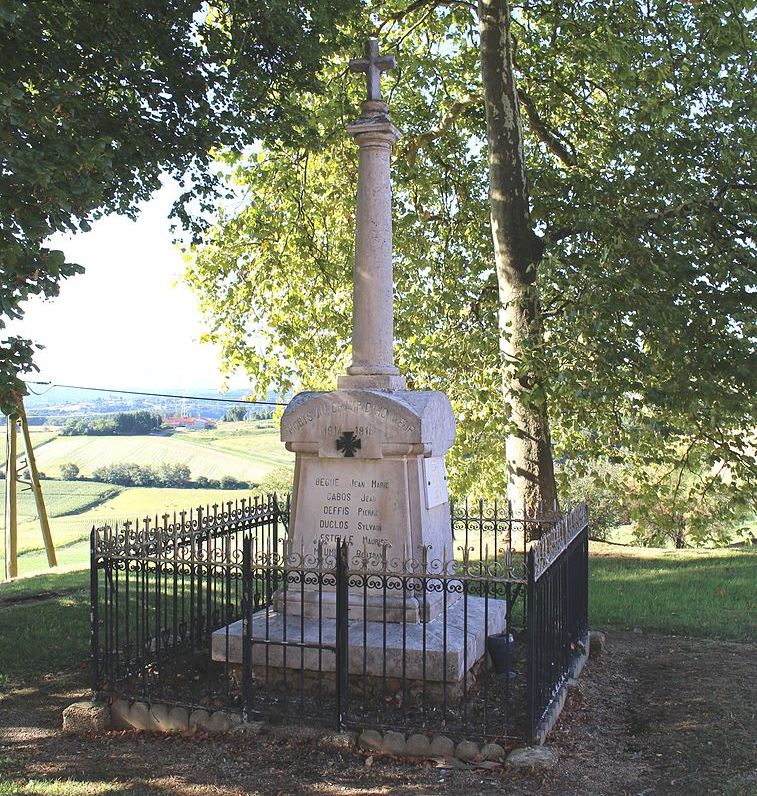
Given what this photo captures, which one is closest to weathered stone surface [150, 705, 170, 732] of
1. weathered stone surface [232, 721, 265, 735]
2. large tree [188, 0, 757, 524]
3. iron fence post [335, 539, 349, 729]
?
weathered stone surface [232, 721, 265, 735]

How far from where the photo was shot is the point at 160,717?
6090 mm

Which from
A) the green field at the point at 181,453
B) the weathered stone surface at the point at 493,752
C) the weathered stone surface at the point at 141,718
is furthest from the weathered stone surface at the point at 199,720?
the green field at the point at 181,453

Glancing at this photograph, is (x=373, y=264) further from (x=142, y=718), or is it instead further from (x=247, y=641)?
(x=142, y=718)

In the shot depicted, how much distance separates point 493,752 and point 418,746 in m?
0.50

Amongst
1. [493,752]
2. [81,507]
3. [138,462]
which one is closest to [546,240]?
→ [493,752]

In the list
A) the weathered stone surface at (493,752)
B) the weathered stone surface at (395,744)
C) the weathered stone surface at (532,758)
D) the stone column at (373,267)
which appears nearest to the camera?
the weathered stone surface at (532,758)

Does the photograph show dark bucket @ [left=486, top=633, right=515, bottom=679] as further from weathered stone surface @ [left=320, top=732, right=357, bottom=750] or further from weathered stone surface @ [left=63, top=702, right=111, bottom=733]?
weathered stone surface @ [left=63, top=702, right=111, bottom=733]

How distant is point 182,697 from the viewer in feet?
20.9

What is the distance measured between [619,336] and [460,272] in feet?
15.3

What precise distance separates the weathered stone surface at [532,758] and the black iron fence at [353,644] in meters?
0.13

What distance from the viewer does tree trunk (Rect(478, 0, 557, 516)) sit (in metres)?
12.0

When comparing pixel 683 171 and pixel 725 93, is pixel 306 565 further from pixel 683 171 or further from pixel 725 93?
pixel 725 93

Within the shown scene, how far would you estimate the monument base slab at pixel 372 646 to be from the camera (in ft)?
19.8

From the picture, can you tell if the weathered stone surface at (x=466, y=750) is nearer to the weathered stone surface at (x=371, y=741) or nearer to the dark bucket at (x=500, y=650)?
the weathered stone surface at (x=371, y=741)
